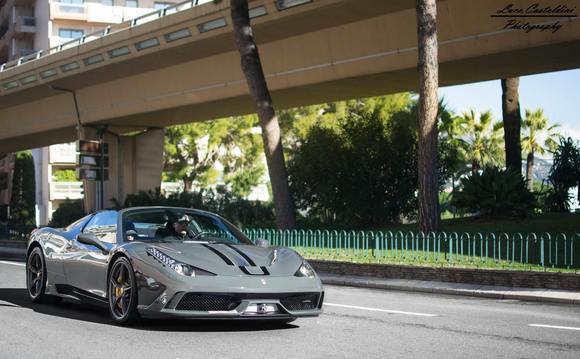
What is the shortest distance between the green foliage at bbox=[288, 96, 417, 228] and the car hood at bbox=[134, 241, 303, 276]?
2009cm

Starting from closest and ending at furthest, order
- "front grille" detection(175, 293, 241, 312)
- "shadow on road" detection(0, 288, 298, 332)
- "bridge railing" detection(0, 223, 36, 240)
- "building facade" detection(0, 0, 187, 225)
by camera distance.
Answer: "front grille" detection(175, 293, 241, 312), "shadow on road" detection(0, 288, 298, 332), "bridge railing" detection(0, 223, 36, 240), "building facade" detection(0, 0, 187, 225)

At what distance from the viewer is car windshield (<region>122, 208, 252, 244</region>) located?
9680mm

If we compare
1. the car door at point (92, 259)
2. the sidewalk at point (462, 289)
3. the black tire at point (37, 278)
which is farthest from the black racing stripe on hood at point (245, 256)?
the sidewalk at point (462, 289)

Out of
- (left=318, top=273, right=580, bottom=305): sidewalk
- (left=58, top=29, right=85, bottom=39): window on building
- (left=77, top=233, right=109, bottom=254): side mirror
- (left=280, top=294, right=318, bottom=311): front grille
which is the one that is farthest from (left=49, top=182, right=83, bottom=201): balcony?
(left=280, top=294, right=318, bottom=311): front grille

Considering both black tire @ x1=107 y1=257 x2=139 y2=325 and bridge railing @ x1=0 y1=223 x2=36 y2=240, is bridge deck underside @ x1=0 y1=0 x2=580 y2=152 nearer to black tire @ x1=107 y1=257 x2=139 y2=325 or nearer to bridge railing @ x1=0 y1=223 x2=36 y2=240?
bridge railing @ x1=0 y1=223 x2=36 y2=240

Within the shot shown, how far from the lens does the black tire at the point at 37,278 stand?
36.5 feet

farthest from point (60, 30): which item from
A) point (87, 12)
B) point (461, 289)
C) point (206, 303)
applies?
point (206, 303)

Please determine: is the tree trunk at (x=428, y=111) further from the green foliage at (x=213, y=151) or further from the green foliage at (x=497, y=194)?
the green foliage at (x=213, y=151)

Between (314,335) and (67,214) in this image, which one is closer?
(314,335)

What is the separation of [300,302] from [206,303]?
1.00 m

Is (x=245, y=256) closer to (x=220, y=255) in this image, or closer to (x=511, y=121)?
(x=220, y=255)

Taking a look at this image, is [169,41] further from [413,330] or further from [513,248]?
[413,330]

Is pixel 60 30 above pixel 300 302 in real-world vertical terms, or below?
above

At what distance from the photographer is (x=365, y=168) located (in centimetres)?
2966
